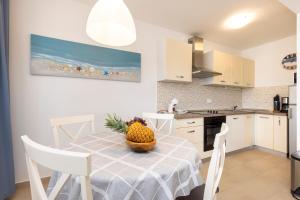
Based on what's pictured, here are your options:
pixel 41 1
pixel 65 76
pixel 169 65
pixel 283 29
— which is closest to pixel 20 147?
pixel 65 76

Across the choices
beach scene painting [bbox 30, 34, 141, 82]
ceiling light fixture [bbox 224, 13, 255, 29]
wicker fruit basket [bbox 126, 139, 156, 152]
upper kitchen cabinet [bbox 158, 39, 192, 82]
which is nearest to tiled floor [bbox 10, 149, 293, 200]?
wicker fruit basket [bbox 126, 139, 156, 152]

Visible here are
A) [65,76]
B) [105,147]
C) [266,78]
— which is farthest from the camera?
[266,78]

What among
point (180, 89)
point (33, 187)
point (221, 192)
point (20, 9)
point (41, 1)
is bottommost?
point (221, 192)

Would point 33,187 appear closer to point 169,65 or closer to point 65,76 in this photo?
point 65,76

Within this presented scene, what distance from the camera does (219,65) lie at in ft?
10.9

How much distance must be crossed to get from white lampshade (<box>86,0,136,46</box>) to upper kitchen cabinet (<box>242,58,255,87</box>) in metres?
3.37

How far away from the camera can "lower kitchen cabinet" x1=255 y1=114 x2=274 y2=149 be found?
3307 millimetres

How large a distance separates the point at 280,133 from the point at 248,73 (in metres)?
1.47

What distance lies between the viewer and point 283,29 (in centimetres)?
304

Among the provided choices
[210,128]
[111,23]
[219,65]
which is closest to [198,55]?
[219,65]

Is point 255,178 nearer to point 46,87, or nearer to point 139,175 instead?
point 139,175

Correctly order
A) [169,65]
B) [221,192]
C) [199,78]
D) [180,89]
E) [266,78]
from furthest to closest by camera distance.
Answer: [266,78], [199,78], [180,89], [169,65], [221,192]

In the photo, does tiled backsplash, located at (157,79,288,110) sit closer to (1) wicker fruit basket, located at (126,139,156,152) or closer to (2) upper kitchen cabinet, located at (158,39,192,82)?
(2) upper kitchen cabinet, located at (158,39,192,82)

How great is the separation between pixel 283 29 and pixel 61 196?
4048 millimetres
